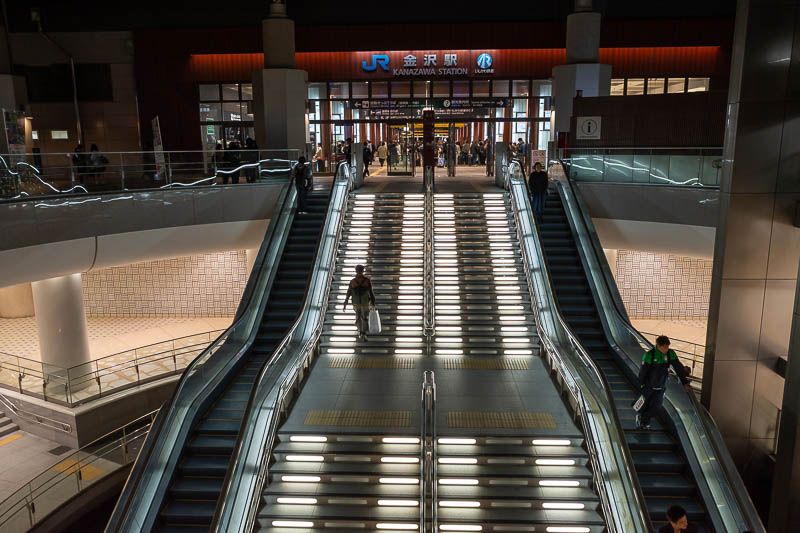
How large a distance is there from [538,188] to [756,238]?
5809 mm

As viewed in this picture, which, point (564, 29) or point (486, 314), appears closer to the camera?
point (486, 314)

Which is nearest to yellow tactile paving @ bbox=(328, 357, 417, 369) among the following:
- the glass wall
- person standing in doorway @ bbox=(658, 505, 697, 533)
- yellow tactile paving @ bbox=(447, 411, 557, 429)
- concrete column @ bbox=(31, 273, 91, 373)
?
yellow tactile paving @ bbox=(447, 411, 557, 429)

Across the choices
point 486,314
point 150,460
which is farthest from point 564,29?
point 150,460

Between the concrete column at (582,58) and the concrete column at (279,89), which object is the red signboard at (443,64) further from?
the concrete column at (582,58)

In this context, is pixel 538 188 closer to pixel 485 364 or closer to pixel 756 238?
pixel 485 364

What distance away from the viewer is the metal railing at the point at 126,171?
463 inches

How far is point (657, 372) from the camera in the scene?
24.9 ft

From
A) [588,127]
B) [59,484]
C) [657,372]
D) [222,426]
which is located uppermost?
[588,127]

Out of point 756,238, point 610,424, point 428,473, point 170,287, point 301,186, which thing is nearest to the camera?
point 428,473

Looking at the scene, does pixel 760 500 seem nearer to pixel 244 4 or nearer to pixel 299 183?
pixel 299 183

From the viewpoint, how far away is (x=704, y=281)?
776 inches

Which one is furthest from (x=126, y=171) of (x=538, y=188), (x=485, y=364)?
(x=538, y=188)

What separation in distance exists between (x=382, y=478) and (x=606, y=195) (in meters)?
9.94

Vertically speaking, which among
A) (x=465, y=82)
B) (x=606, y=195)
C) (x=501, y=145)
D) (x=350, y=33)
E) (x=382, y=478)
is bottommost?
(x=382, y=478)
